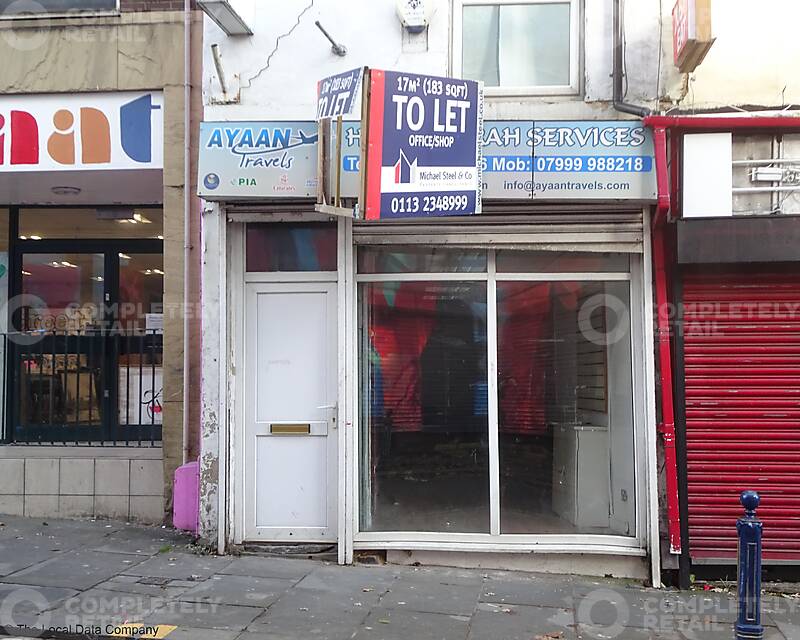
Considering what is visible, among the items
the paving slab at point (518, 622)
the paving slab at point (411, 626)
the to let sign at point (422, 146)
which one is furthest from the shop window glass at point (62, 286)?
the paving slab at point (518, 622)

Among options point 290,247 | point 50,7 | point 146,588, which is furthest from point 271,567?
point 50,7

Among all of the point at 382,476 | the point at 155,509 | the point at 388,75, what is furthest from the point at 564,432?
the point at 155,509

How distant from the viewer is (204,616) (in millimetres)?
5602

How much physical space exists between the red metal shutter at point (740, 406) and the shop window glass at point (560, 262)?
669mm

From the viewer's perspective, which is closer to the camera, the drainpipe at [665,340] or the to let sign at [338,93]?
the to let sign at [338,93]

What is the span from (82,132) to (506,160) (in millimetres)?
4250

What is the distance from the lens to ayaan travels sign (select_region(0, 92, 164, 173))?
7809 mm

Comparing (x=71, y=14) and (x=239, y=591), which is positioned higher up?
(x=71, y=14)

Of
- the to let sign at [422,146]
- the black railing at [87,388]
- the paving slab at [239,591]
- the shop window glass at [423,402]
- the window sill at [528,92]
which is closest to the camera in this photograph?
the paving slab at [239,591]

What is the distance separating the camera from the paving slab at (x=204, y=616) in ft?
17.8

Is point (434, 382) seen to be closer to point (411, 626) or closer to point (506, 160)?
point (506, 160)

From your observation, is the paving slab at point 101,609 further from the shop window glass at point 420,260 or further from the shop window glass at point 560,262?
the shop window glass at point 560,262

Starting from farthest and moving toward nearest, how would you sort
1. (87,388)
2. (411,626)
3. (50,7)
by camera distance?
(87,388) → (50,7) → (411,626)

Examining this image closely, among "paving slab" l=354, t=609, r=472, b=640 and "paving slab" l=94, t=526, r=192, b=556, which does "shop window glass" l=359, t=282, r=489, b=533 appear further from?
"paving slab" l=94, t=526, r=192, b=556
